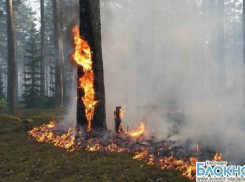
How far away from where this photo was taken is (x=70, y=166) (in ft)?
22.9

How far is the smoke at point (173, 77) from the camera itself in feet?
35.3

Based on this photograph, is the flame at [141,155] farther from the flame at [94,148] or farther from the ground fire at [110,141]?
the flame at [94,148]

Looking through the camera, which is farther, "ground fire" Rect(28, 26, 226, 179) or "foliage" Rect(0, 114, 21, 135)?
"foliage" Rect(0, 114, 21, 135)

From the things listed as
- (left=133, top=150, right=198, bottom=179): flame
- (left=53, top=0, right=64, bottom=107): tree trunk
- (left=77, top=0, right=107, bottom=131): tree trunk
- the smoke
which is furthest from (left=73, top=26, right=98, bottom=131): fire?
(left=53, top=0, right=64, bottom=107): tree trunk

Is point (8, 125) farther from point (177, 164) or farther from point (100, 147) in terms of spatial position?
point (177, 164)

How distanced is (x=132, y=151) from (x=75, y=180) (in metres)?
2.59

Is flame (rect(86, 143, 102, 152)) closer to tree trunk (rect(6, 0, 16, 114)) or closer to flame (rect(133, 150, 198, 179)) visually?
flame (rect(133, 150, 198, 179))

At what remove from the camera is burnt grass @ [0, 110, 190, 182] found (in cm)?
611

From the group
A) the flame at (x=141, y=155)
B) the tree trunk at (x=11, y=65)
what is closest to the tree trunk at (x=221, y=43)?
the tree trunk at (x=11, y=65)

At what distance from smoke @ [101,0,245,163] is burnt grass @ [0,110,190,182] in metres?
2.37

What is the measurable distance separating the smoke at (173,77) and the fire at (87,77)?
268cm

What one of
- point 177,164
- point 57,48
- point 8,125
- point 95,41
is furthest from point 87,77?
point 57,48

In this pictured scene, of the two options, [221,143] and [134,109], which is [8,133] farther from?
[221,143]

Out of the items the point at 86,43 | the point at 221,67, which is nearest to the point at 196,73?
the point at 221,67
